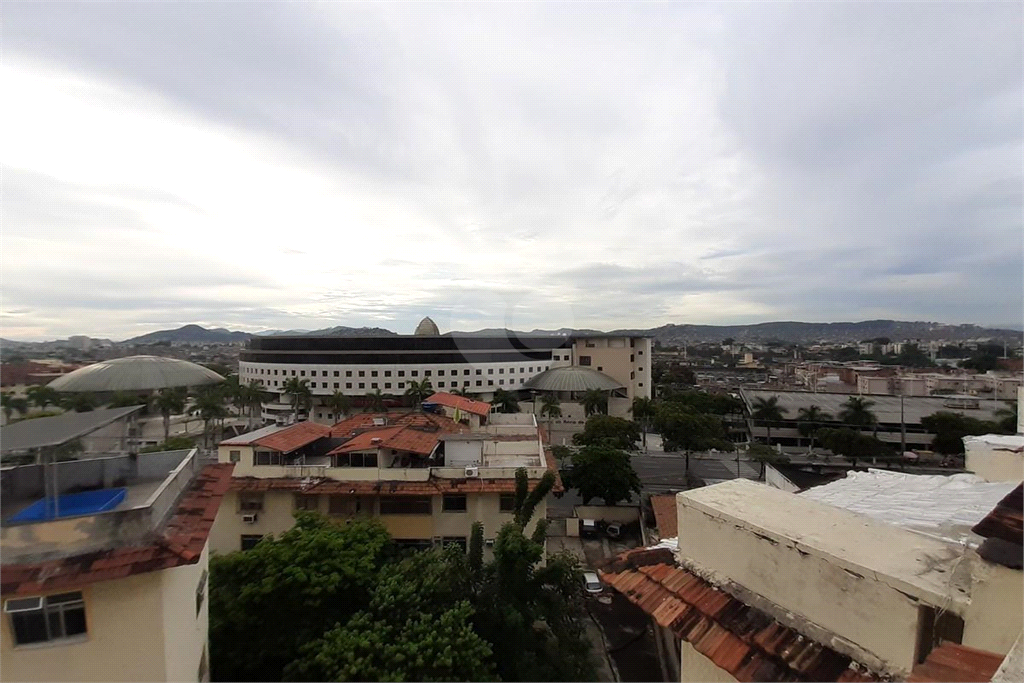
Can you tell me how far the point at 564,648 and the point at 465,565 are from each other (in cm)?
181

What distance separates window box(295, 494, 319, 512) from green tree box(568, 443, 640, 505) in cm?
873

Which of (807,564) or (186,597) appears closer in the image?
(807,564)

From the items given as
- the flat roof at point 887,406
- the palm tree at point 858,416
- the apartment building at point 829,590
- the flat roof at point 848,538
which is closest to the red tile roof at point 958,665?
the apartment building at point 829,590

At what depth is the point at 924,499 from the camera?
3143 mm

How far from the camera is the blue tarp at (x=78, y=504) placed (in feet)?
11.1

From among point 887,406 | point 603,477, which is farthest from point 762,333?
point 603,477

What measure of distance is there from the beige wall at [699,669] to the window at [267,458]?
380 inches

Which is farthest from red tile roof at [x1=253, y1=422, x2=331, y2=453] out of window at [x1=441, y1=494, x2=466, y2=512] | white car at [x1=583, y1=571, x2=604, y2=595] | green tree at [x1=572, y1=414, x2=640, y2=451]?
green tree at [x1=572, y1=414, x2=640, y2=451]

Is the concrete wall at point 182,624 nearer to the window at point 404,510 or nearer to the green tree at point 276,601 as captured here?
the green tree at point 276,601

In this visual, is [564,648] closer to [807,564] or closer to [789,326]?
[807,564]

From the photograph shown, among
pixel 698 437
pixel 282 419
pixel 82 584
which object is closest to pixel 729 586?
pixel 82 584

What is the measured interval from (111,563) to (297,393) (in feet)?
115

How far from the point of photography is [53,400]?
4516 millimetres

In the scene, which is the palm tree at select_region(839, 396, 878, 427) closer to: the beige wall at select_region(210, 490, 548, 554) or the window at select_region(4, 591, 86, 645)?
the beige wall at select_region(210, 490, 548, 554)
